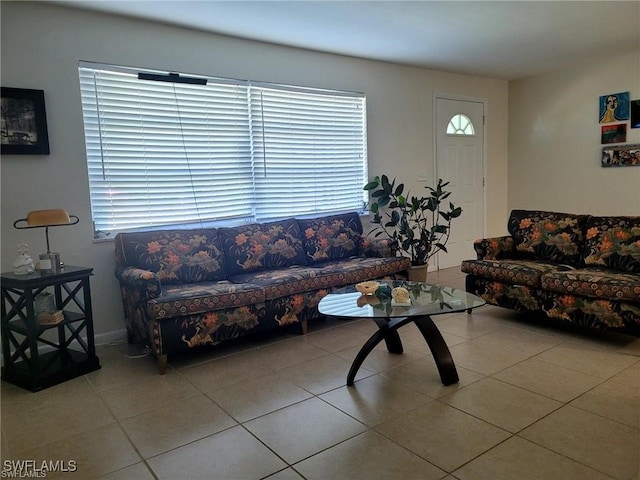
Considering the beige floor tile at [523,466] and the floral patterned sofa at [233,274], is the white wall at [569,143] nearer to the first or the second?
the floral patterned sofa at [233,274]

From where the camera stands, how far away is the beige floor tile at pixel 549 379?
2455mm

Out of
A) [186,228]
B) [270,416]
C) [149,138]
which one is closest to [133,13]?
[149,138]

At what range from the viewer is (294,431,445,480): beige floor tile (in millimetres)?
1803

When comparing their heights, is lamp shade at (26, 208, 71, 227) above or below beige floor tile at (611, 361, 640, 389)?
above

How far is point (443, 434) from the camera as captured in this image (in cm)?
207

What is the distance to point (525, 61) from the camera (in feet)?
17.1

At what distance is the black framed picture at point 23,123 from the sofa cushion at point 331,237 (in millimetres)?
2136

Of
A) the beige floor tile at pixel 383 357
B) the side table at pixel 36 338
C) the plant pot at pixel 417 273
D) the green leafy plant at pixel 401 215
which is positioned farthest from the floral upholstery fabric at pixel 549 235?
the side table at pixel 36 338

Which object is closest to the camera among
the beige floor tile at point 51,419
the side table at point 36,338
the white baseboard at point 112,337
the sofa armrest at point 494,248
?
the beige floor tile at point 51,419

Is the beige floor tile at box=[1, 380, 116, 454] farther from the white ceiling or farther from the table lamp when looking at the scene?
the white ceiling

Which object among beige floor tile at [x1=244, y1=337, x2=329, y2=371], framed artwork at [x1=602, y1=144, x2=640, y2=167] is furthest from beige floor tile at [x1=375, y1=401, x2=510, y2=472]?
framed artwork at [x1=602, y1=144, x2=640, y2=167]

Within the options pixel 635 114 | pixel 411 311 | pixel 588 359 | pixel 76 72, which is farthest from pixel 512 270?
pixel 76 72

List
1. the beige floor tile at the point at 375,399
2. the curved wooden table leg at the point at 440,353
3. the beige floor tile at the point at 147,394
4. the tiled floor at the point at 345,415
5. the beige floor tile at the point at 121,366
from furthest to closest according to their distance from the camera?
1. the beige floor tile at the point at 121,366
2. the curved wooden table leg at the point at 440,353
3. the beige floor tile at the point at 147,394
4. the beige floor tile at the point at 375,399
5. the tiled floor at the point at 345,415

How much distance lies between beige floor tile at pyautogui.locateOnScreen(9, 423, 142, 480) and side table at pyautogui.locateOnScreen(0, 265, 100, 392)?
2.46 ft
